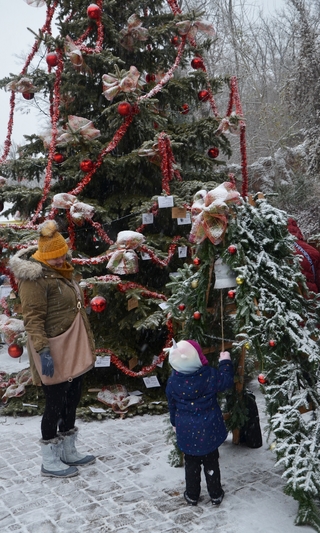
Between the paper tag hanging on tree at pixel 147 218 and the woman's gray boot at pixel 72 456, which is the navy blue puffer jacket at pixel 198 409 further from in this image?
the paper tag hanging on tree at pixel 147 218

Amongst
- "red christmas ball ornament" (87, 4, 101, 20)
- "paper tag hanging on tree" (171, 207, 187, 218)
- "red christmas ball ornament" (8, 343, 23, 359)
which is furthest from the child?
"red christmas ball ornament" (87, 4, 101, 20)

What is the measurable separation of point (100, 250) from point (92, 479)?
3224 mm

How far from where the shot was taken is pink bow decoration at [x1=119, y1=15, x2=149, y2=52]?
20.3 feet

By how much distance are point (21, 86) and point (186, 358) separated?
176 inches

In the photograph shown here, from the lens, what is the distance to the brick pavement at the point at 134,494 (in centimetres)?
341

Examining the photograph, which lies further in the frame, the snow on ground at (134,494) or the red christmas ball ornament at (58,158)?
the red christmas ball ornament at (58,158)

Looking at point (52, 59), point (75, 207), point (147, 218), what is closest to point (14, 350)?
point (75, 207)

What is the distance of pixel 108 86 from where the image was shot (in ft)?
18.1

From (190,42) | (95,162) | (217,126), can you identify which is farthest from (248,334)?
(190,42)

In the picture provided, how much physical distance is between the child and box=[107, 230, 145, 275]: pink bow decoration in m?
1.87

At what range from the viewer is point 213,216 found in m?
3.50

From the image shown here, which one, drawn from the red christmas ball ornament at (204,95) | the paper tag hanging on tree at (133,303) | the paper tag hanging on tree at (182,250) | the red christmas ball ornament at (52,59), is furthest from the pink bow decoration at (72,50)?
the paper tag hanging on tree at (133,303)

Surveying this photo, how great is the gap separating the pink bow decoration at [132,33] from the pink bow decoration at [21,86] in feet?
4.06

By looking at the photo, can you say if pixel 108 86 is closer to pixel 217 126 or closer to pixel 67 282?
pixel 217 126
